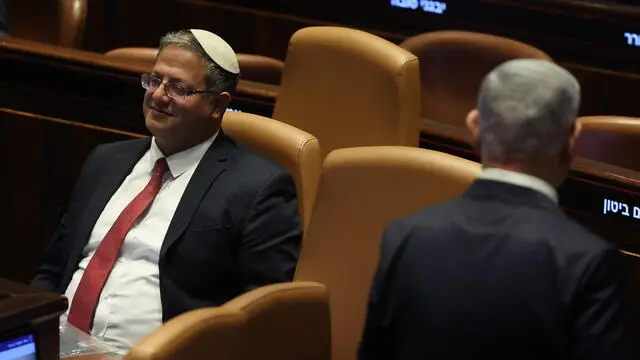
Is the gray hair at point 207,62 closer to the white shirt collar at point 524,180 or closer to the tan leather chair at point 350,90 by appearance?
the tan leather chair at point 350,90

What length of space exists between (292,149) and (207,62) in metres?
0.23

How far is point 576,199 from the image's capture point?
2322 millimetres

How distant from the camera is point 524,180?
134cm

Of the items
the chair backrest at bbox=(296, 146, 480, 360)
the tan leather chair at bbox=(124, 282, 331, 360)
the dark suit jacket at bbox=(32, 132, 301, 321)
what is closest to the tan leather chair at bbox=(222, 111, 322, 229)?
the dark suit jacket at bbox=(32, 132, 301, 321)

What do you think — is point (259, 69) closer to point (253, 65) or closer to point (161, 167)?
point (253, 65)

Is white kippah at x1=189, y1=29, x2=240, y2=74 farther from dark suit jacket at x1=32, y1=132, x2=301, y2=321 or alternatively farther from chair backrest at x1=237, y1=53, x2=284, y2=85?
chair backrest at x1=237, y1=53, x2=284, y2=85

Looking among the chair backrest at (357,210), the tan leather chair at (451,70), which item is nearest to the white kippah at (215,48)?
the chair backrest at (357,210)

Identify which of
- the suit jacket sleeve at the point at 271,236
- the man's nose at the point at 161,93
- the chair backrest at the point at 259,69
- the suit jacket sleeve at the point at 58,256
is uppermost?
the man's nose at the point at 161,93

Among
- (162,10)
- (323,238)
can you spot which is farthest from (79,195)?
(162,10)

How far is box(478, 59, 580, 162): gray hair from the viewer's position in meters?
1.32

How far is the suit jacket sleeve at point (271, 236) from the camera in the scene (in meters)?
2.06

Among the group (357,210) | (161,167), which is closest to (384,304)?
(357,210)

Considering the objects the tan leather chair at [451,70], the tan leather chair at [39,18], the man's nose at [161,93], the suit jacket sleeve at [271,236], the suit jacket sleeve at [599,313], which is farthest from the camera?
the tan leather chair at [39,18]

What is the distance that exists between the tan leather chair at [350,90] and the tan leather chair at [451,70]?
0.69 metres
